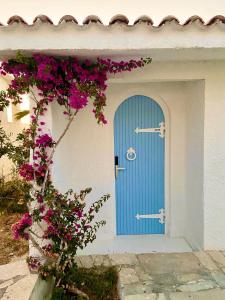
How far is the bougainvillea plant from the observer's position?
4.48 meters

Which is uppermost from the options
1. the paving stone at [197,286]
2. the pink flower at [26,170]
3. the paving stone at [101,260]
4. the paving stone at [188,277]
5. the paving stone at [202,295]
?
the pink flower at [26,170]

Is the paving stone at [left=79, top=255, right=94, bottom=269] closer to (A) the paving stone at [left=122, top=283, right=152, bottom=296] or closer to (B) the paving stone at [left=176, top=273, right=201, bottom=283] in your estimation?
(A) the paving stone at [left=122, top=283, right=152, bottom=296]

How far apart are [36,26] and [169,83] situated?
3.40 metres

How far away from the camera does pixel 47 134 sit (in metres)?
4.89

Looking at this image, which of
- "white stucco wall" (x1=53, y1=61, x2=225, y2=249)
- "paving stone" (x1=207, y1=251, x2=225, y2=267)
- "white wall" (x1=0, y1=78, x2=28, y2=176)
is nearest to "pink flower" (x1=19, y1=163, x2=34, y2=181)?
"white stucco wall" (x1=53, y1=61, x2=225, y2=249)

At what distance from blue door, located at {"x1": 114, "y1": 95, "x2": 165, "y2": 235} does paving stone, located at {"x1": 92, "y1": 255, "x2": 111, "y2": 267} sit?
1185 mm

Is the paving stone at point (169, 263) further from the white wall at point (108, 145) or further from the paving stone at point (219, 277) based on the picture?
the white wall at point (108, 145)

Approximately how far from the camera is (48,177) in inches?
191

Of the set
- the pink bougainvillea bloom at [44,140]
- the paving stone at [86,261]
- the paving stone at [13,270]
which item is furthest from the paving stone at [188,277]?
the pink bougainvillea bloom at [44,140]

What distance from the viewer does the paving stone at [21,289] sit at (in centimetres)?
447

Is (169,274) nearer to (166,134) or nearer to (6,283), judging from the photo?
(6,283)

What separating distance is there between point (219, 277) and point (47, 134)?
3.70m

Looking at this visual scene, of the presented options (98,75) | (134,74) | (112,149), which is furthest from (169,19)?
(112,149)

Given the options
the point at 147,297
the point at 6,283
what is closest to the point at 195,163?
the point at 147,297
